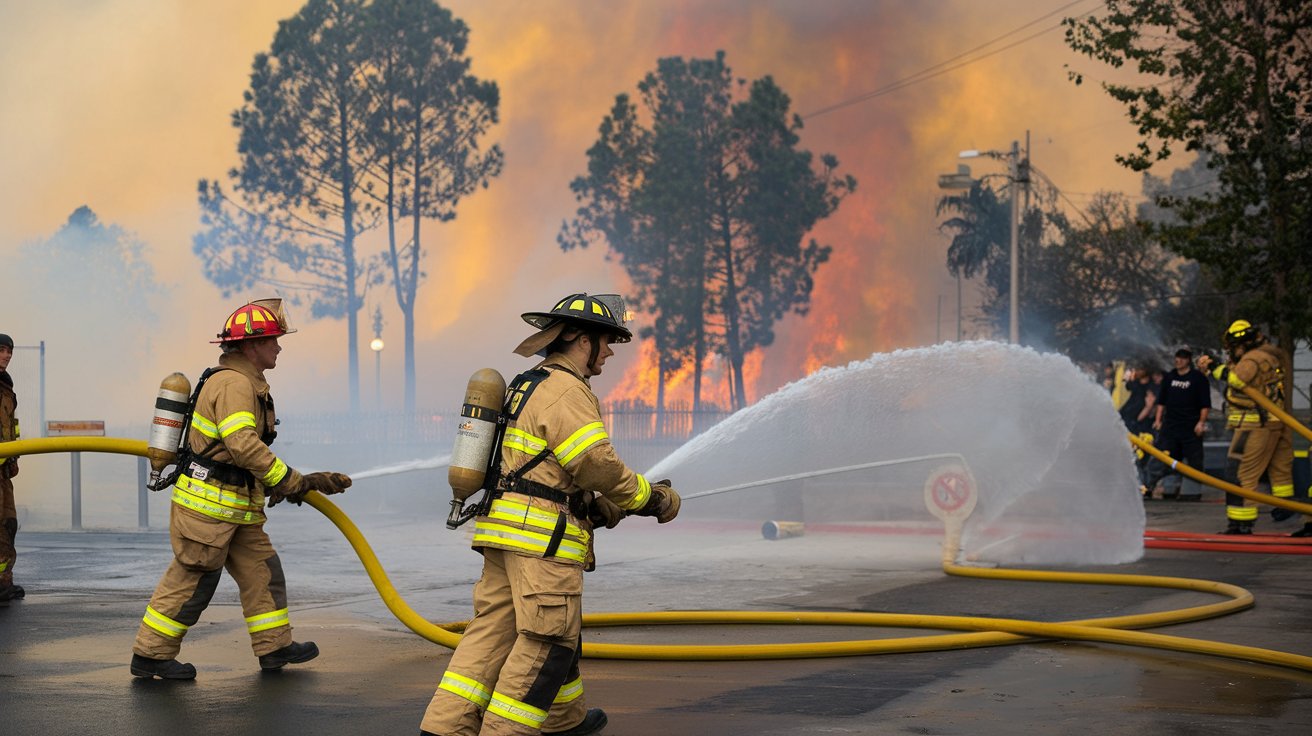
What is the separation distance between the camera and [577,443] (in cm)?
489

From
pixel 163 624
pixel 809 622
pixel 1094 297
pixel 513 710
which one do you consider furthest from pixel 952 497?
pixel 1094 297

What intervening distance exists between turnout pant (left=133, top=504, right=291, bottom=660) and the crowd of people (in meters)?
7.83

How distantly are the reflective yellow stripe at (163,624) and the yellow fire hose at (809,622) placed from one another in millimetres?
783

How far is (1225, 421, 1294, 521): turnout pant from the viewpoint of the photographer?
1312 centimetres

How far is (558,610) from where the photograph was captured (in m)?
4.86

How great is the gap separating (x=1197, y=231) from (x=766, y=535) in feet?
36.1

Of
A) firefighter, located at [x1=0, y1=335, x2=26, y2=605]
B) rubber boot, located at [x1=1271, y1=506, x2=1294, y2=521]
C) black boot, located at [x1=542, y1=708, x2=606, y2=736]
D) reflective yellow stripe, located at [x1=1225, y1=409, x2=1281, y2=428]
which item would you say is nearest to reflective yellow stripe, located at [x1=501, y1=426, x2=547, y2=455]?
black boot, located at [x1=542, y1=708, x2=606, y2=736]

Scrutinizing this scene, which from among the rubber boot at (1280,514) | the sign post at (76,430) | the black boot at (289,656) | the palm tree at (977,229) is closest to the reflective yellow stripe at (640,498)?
the black boot at (289,656)

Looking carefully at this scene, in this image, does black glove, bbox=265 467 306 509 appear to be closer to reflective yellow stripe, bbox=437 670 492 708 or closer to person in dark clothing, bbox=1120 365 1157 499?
reflective yellow stripe, bbox=437 670 492 708

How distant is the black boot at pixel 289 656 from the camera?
22.0ft

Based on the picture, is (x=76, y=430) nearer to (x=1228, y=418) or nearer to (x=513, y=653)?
(x=1228, y=418)

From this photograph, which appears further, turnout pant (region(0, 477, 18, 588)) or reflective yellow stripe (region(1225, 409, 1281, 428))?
reflective yellow stripe (region(1225, 409, 1281, 428))

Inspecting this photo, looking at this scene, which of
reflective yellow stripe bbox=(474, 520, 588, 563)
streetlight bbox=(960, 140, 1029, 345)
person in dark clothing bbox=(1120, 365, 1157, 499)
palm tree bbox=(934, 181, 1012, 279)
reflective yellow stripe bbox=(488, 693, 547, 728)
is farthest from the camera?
palm tree bbox=(934, 181, 1012, 279)

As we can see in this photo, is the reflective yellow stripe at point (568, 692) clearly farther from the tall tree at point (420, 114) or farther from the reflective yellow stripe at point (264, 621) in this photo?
the tall tree at point (420, 114)
